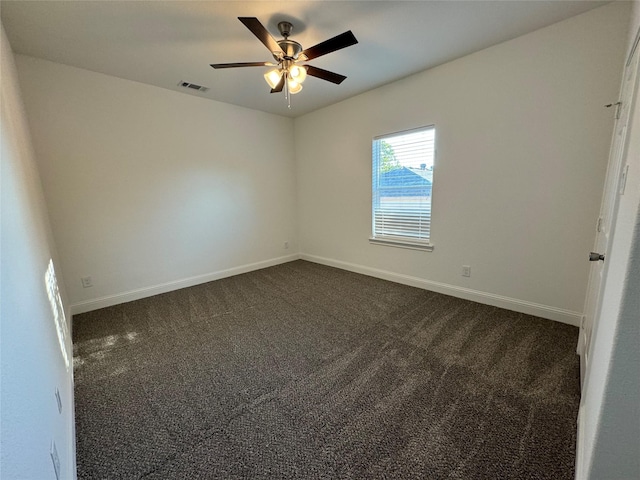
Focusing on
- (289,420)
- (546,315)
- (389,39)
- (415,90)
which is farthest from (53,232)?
(546,315)

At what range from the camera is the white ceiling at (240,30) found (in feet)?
6.21

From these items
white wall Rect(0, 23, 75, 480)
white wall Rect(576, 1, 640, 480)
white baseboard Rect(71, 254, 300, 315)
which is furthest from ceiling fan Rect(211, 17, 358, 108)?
white baseboard Rect(71, 254, 300, 315)

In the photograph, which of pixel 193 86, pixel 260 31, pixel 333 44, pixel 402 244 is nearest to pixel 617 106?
pixel 333 44

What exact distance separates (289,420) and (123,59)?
349cm

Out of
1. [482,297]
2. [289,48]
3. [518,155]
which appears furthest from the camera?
[482,297]

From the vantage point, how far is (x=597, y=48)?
201 cm

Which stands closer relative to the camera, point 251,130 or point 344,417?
point 344,417

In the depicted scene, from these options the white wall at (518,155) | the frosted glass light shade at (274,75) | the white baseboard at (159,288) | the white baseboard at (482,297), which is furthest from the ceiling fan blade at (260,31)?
the white baseboard at (159,288)

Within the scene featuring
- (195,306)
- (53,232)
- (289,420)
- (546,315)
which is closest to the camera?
(289,420)

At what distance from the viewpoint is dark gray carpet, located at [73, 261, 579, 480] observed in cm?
126

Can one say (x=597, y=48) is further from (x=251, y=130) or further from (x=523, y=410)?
(x=251, y=130)

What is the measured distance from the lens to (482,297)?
2846mm

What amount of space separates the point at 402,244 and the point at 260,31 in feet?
8.95

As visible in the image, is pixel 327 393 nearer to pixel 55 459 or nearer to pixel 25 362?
pixel 55 459
